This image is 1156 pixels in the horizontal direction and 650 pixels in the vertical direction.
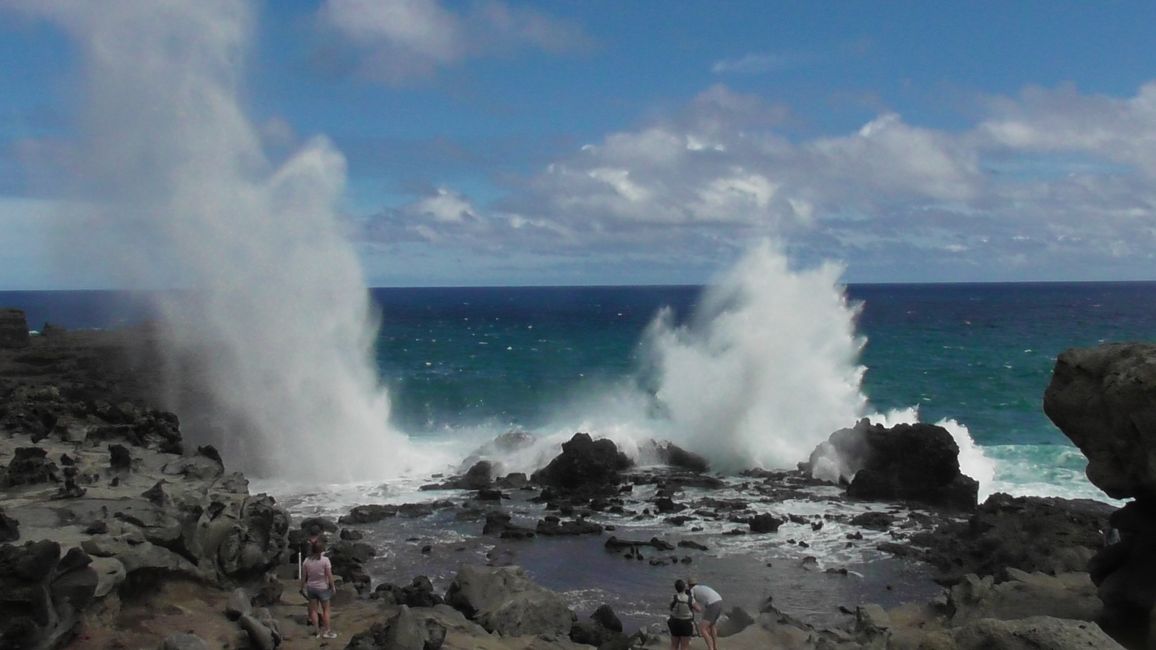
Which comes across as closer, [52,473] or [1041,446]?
[52,473]

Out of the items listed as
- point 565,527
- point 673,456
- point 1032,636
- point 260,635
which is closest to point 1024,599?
point 1032,636

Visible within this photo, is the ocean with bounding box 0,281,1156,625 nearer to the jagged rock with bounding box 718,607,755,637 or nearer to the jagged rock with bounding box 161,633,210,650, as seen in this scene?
the jagged rock with bounding box 718,607,755,637

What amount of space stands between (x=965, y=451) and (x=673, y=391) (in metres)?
12.1

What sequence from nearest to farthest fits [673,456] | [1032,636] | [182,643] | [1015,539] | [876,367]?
[1032,636] < [182,643] < [1015,539] < [673,456] < [876,367]

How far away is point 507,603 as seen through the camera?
15.0 metres

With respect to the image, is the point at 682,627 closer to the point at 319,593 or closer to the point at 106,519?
the point at 319,593

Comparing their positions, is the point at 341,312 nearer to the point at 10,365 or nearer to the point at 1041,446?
the point at 10,365

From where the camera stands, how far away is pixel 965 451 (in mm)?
33219

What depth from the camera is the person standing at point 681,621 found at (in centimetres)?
1241

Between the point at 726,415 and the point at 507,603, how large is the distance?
72.4 ft

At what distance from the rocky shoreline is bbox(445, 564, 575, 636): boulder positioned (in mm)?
37

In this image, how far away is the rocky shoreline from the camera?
11117mm

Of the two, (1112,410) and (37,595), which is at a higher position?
(1112,410)

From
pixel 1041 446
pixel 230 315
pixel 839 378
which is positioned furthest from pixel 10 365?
pixel 1041 446
